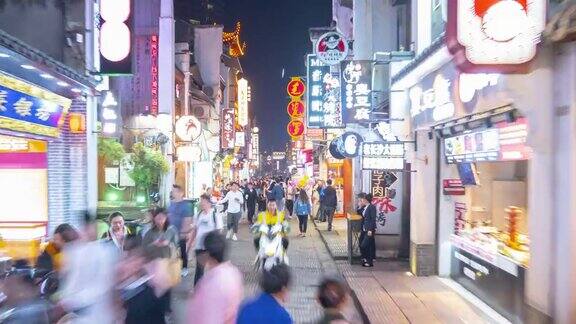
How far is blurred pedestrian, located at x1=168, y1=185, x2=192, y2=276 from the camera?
11672 mm

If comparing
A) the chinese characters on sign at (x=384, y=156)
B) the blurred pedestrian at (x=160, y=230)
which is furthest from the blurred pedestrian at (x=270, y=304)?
the chinese characters on sign at (x=384, y=156)

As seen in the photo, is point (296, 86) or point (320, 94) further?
point (296, 86)

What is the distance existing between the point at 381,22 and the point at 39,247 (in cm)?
1212

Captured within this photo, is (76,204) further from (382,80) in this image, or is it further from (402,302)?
(382,80)

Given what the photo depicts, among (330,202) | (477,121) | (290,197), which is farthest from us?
(290,197)

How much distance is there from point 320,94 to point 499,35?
17362 mm

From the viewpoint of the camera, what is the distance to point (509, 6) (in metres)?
6.32

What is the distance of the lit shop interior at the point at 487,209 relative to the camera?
8.77 metres

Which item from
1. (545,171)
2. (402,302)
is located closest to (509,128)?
(545,171)

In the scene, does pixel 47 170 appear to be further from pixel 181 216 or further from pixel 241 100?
pixel 241 100

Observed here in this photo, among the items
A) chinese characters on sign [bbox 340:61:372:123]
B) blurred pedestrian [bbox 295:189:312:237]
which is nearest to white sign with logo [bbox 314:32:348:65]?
chinese characters on sign [bbox 340:61:372:123]

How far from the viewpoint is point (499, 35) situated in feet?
20.7

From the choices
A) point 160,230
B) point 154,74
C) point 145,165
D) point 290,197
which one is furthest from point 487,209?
point 290,197

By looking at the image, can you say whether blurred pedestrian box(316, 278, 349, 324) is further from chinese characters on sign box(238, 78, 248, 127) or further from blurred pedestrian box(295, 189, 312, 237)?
chinese characters on sign box(238, 78, 248, 127)
